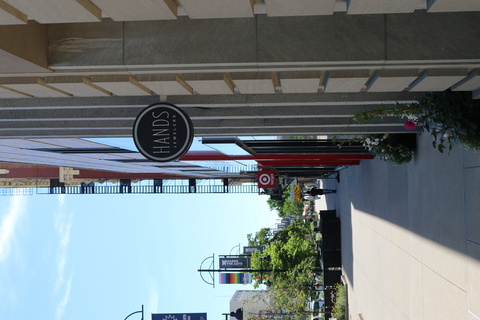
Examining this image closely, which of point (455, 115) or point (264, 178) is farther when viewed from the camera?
point (264, 178)

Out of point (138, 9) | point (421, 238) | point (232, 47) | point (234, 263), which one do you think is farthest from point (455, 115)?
point (234, 263)

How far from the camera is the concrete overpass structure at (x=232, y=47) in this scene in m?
5.22

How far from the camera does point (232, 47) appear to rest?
638 cm

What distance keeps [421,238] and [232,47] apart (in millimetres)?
6975

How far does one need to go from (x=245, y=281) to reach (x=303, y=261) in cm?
1311

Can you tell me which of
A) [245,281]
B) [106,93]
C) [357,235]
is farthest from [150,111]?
[245,281]

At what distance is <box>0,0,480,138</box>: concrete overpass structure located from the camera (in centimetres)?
522

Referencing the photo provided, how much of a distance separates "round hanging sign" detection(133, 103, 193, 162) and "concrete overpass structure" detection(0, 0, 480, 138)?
0.38 meters

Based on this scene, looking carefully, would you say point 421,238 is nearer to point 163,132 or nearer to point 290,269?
point 163,132

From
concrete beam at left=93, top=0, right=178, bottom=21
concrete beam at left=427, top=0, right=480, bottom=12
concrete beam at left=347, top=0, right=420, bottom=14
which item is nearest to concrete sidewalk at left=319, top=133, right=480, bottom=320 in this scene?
concrete beam at left=427, top=0, right=480, bottom=12

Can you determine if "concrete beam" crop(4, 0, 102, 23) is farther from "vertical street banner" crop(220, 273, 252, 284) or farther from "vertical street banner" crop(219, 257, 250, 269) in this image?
"vertical street banner" crop(220, 273, 252, 284)

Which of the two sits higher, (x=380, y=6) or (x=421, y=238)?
(x=380, y=6)

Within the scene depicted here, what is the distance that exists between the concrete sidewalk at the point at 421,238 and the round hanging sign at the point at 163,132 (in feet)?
15.2

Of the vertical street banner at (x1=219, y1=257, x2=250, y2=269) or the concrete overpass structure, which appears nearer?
the concrete overpass structure
